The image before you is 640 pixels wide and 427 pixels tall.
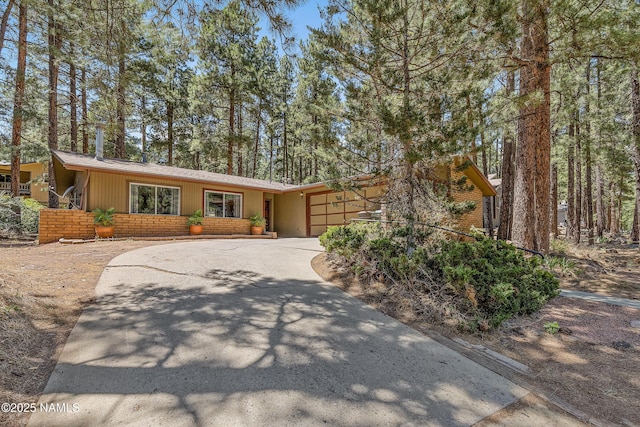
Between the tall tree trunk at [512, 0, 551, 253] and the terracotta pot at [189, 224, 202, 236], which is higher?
the tall tree trunk at [512, 0, 551, 253]

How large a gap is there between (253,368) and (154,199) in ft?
35.9

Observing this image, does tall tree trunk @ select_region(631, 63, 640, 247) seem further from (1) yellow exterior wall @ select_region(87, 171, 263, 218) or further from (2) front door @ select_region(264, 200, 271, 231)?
(2) front door @ select_region(264, 200, 271, 231)

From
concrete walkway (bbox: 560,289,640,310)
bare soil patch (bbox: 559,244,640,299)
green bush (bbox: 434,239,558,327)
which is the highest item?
green bush (bbox: 434,239,558,327)

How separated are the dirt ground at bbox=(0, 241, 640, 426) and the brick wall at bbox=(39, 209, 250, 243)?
449 centimetres

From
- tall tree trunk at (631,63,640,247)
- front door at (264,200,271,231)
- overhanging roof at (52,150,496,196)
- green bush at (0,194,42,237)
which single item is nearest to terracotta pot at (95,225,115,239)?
overhanging roof at (52,150,496,196)

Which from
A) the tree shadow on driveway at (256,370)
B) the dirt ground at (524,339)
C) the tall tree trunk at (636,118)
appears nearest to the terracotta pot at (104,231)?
the dirt ground at (524,339)

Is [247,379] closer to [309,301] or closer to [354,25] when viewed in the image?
[309,301]

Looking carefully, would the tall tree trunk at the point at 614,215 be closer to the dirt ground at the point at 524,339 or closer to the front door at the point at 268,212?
the dirt ground at the point at 524,339

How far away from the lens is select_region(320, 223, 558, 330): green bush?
11.8 ft

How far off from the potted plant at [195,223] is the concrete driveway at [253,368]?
8.21 m

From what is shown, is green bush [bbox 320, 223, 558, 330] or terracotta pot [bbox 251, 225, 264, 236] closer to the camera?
green bush [bbox 320, 223, 558, 330]

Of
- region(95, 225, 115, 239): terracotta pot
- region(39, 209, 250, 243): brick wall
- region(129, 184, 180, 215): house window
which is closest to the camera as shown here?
region(39, 209, 250, 243): brick wall

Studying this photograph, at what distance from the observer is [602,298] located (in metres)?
4.50

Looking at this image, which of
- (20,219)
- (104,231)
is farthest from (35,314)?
(20,219)
